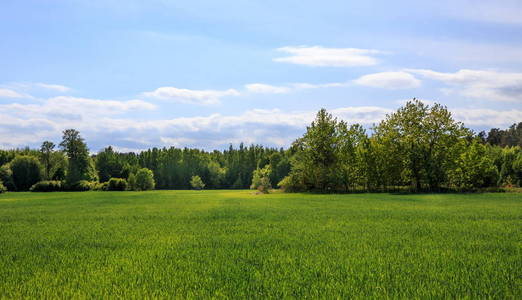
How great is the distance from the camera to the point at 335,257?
9672mm

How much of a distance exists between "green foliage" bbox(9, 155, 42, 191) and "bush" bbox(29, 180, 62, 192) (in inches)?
686

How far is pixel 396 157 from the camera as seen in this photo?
54.8 m

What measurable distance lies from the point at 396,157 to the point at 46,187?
237ft

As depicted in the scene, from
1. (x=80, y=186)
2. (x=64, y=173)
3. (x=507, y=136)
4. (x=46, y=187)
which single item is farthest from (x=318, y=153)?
(x=507, y=136)

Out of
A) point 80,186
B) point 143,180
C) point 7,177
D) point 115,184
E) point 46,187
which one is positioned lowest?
point 46,187

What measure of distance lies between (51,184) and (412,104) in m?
75.1

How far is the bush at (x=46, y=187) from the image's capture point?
3172 inches

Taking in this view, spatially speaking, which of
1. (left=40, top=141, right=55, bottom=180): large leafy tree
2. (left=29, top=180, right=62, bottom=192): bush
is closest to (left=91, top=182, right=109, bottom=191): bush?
(left=29, top=180, right=62, bottom=192): bush

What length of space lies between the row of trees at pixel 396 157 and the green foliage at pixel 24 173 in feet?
235

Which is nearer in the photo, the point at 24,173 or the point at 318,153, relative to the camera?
the point at 318,153

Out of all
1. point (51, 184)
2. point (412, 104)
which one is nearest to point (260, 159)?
point (51, 184)

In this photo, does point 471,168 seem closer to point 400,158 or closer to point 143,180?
point 400,158

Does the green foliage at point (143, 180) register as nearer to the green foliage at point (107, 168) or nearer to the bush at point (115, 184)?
the bush at point (115, 184)

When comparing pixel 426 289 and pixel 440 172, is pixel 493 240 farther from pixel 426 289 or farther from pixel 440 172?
pixel 440 172
